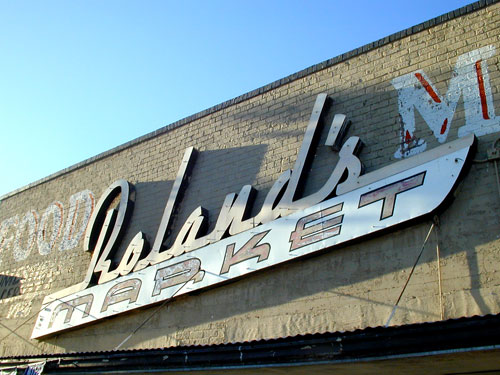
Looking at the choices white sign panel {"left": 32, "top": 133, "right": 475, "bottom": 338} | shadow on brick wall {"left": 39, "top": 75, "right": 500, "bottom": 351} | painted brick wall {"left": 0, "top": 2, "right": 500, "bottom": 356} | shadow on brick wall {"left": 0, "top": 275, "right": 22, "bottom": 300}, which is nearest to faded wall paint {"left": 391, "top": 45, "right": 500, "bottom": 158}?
painted brick wall {"left": 0, "top": 2, "right": 500, "bottom": 356}

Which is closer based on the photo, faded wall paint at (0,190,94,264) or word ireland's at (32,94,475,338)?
word ireland's at (32,94,475,338)

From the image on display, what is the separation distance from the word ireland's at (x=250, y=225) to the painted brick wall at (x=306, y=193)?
9.7 inches

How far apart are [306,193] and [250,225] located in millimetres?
1208

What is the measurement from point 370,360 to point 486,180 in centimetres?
353

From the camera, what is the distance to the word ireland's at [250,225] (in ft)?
30.9

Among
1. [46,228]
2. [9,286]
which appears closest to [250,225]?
[46,228]

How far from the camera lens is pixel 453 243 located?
9016 mm

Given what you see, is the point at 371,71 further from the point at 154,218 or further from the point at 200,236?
the point at 154,218

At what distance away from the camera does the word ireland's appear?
30.9ft

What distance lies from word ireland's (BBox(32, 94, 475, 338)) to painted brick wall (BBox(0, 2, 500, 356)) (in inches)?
9.7

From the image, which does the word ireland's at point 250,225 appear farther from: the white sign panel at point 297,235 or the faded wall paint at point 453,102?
the faded wall paint at point 453,102

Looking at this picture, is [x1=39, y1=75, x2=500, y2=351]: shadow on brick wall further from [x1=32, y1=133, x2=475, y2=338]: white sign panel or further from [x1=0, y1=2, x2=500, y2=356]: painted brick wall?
[x1=32, y1=133, x2=475, y2=338]: white sign panel

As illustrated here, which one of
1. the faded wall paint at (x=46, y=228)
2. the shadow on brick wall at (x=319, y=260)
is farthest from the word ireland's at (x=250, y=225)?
the faded wall paint at (x=46, y=228)

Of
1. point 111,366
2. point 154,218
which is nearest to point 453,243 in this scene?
point 111,366
